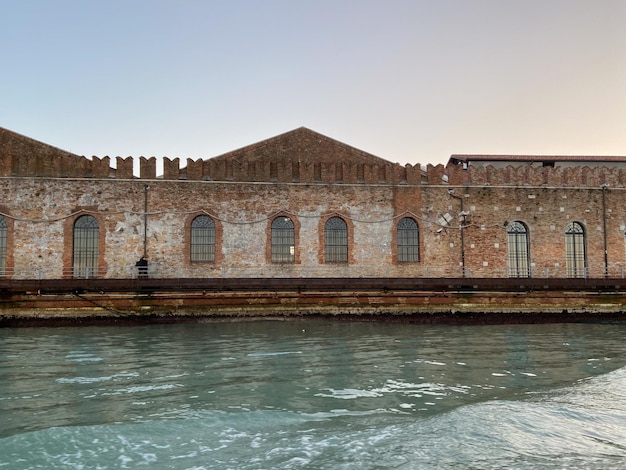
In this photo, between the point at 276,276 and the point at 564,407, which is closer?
the point at 564,407

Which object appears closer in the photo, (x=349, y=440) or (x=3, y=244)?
(x=349, y=440)

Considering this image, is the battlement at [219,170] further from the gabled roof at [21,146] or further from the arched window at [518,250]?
the arched window at [518,250]

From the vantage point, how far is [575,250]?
74.4 feet

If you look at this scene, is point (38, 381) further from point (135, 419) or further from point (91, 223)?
point (91, 223)

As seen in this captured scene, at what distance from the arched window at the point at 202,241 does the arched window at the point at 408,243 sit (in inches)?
293

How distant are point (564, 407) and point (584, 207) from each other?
1900 centimetres

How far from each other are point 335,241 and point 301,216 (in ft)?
5.52

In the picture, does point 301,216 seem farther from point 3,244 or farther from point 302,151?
point 3,244

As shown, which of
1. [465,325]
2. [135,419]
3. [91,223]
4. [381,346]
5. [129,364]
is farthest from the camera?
[91,223]

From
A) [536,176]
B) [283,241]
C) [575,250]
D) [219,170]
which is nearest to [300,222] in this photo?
[283,241]

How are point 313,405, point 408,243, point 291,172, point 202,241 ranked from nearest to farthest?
1. point 313,405
2. point 202,241
3. point 291,172
4. point 408,243

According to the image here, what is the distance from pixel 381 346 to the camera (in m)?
12.4

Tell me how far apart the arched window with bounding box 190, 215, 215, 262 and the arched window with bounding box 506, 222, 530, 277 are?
11980 mm

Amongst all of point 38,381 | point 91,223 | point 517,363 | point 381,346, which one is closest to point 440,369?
point 517,363
